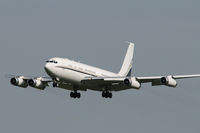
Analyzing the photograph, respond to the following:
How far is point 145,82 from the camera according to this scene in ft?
437

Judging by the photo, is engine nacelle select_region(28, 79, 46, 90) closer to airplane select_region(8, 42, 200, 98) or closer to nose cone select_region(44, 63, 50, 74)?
airplane select_region(8, 42, 200, 98)

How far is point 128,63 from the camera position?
154 meters

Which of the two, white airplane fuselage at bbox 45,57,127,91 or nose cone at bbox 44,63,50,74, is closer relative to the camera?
white airplane fuselage at bbox 45,57,127,91

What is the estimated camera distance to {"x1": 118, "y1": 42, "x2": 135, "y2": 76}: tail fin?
150m

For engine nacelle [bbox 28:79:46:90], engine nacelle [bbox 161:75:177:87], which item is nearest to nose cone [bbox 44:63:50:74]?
engine nacelle [bbox 28:79:46:90]

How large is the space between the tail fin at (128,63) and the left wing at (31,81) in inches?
721

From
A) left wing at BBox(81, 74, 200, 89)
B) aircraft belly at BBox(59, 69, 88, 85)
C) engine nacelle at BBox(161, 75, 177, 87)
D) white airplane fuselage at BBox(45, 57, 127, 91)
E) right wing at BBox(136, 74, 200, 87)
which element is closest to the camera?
aircraft belly at BBox(59, 69, 88, 85)

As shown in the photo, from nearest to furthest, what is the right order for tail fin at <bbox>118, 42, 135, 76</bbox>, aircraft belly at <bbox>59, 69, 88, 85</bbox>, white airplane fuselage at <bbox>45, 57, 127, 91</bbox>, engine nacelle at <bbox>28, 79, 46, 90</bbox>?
aircraft belly at <bbox>59, 69, 88, 85</bbox> < white airplane fuselage at <bbox>45, 57, 127, 91</bbox> < engine nacelle at <bbox>28, 79, 46, 90</bbox> < tail fin at <bbox>118, 42, 135, 76</bbox>

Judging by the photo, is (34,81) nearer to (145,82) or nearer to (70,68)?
(70,68)

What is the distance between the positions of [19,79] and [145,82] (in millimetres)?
22732

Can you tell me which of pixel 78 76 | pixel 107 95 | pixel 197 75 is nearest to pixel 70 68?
pixel 78 76

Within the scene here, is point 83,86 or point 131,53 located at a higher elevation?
point 131,53

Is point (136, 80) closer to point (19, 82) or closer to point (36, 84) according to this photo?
point (36, 84)

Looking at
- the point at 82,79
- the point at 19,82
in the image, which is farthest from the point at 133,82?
the point at 19,82
